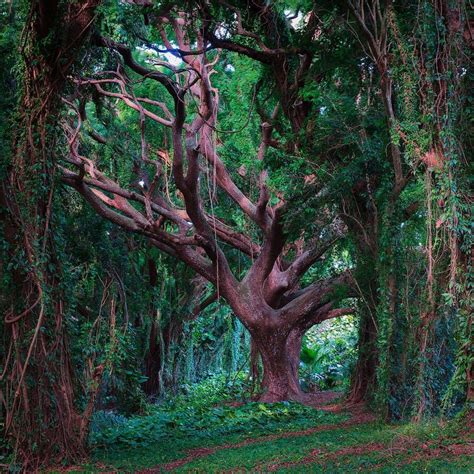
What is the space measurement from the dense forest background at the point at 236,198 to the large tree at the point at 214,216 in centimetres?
5

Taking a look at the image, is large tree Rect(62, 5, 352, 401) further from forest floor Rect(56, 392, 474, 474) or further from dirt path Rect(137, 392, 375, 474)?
forest floor Rect(56, 392, 474, 474)

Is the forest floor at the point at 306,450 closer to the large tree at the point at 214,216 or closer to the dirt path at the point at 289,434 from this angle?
the dirt path at the point at 289,434

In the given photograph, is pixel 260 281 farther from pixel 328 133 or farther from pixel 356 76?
pixel 356 76

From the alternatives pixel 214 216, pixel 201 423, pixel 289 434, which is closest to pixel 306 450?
pixel 289 434

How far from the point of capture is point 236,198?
1536cm

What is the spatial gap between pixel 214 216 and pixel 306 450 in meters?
6.62

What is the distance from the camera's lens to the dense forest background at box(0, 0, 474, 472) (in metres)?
8.56

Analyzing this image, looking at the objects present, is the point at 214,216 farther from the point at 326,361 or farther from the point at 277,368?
the point at 326,361

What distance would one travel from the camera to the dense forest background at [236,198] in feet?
28.1

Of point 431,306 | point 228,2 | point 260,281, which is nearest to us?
point 431,306

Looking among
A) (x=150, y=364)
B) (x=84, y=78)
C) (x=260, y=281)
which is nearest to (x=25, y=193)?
(x=84, y=78)

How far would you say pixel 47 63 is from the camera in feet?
29.6

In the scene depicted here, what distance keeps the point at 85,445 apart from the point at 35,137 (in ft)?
12.8

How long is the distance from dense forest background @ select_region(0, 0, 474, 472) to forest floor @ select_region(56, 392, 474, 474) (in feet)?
1.97
